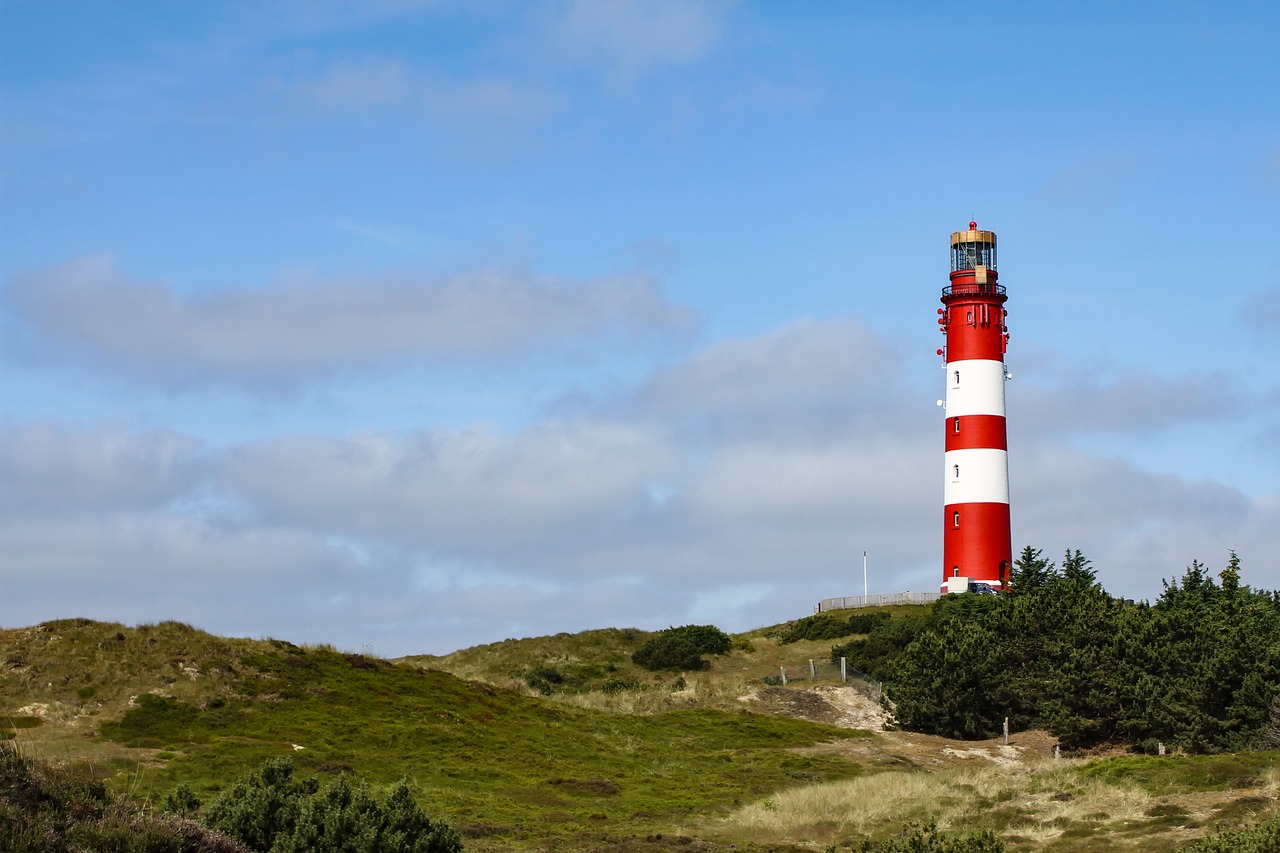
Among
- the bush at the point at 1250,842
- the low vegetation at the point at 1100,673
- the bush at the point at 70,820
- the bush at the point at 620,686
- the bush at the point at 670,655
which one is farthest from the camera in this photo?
the bush at the point at 670,655

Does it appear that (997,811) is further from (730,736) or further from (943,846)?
(730,736)

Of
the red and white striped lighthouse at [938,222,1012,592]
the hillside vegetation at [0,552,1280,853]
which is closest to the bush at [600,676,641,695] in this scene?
the hillside vegetation at [0,552,1280,853]

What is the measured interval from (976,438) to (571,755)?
40.3 meters

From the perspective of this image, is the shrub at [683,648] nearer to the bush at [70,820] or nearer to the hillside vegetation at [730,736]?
the hillside vegetation at [730,736]

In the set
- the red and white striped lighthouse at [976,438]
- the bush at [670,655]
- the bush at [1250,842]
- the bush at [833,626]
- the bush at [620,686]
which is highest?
the red and white striped lighthouse at [976,438]

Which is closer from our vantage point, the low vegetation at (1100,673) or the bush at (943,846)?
the bush at (943,846)

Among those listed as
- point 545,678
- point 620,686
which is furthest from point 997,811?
point 545,678

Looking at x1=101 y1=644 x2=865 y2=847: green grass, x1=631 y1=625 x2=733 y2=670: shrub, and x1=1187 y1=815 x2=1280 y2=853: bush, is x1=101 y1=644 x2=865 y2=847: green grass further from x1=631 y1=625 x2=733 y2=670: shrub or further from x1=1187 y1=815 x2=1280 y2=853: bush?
x1=631 y1=625 x2=733 y2=670: shrub

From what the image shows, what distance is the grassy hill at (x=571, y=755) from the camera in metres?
33.6

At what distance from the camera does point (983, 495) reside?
78500mm

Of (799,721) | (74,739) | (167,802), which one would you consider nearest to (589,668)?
(799,721)

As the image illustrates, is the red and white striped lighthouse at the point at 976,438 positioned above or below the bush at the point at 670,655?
above

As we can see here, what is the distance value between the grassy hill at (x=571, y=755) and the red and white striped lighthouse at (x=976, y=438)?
712 inches

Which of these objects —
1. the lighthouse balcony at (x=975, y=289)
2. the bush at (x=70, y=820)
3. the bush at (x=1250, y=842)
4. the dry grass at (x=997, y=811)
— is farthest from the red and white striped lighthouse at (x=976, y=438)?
the bush at (x=70, y=820)
